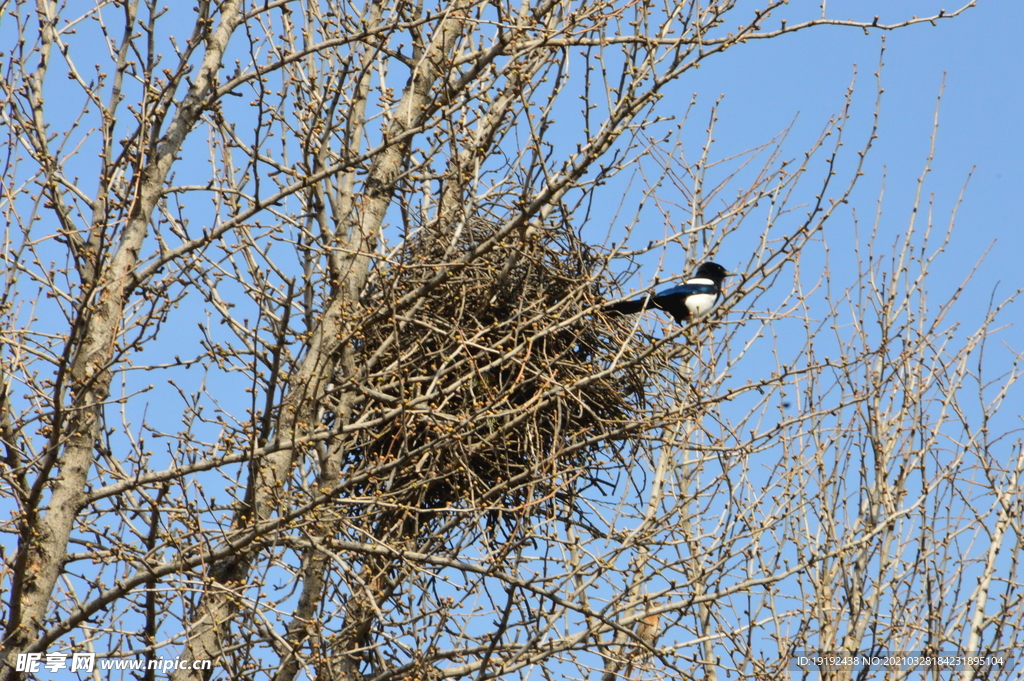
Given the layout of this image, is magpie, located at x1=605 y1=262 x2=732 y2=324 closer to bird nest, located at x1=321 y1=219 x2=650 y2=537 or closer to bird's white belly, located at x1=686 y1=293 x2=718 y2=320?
bird's white belly, located at x1=686 y1=293 x2=718 y2=320

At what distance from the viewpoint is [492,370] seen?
5.25 m

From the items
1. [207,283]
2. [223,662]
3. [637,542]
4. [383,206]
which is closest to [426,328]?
[383,206]

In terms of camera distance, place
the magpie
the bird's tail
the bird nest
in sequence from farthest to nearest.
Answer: the magpie
the bird's tail
the bird nest

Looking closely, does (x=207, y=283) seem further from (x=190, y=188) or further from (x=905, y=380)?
(x=905, y=380)

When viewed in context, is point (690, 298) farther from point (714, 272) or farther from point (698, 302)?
point (714, 272)

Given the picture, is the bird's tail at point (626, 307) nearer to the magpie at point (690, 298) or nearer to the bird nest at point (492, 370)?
the bird nest at point (492, 370)

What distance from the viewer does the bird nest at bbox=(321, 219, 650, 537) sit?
15.2 ft

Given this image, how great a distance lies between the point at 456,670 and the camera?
459 centimetres

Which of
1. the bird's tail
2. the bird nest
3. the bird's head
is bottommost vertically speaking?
the bird nest

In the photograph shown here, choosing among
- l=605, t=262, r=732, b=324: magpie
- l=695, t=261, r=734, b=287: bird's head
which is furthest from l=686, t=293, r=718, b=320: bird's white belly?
l=695, t=261, r=734, b=287: bird's head

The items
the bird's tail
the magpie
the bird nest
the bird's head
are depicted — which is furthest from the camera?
the bird's head

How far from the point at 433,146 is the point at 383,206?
0.39 m

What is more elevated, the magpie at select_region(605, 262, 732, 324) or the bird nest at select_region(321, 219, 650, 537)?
the magpie at select_region(605, 262, 732, 324)

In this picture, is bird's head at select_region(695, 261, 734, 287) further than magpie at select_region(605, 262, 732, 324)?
Yes
